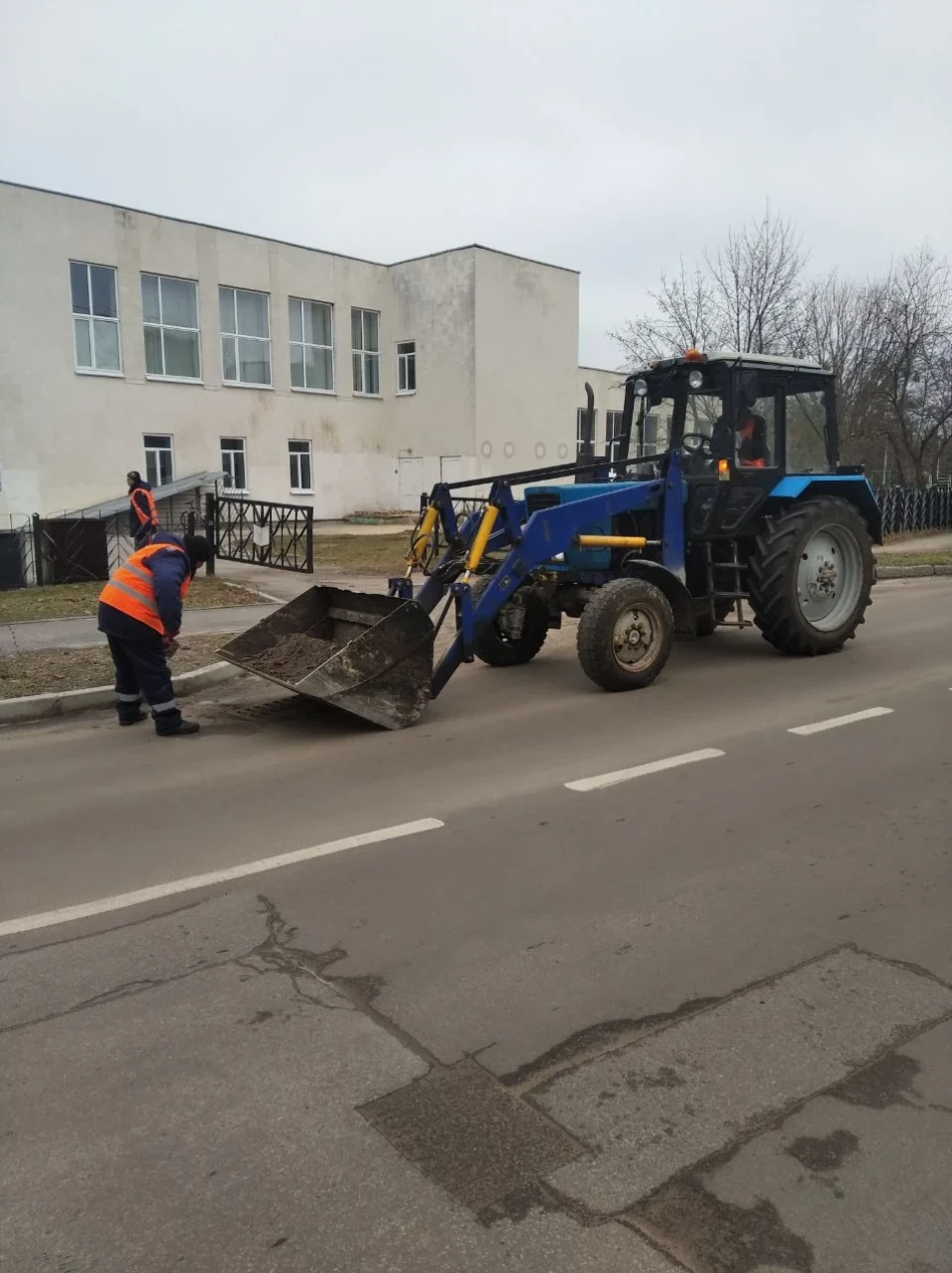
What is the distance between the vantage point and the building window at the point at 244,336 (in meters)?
30.0

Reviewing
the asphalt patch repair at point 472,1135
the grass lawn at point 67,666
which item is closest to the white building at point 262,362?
the grass lawn at point 67,666

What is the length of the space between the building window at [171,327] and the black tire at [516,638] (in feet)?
73.8

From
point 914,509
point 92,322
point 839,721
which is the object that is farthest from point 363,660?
point 92,322

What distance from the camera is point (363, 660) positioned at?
688 cm

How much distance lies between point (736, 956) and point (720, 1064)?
72 cm

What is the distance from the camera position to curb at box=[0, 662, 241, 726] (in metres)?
7.61

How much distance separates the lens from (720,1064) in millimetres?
3016

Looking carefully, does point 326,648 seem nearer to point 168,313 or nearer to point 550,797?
point 550,797

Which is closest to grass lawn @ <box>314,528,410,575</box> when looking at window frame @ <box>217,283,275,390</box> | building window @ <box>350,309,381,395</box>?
window frame @ <box>217,283,275,390</box>

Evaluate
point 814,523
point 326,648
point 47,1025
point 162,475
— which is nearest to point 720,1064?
point 47,1025

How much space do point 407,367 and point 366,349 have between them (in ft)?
5.10

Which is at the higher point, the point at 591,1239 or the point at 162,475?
the point at 162,475

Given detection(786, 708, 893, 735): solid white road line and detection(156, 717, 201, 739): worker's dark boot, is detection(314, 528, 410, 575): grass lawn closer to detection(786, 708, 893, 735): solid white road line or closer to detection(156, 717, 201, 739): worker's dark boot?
detection(156, 717, 201, 739): worker's dark boot

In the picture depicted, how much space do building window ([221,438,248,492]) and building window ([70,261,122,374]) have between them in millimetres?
4118
